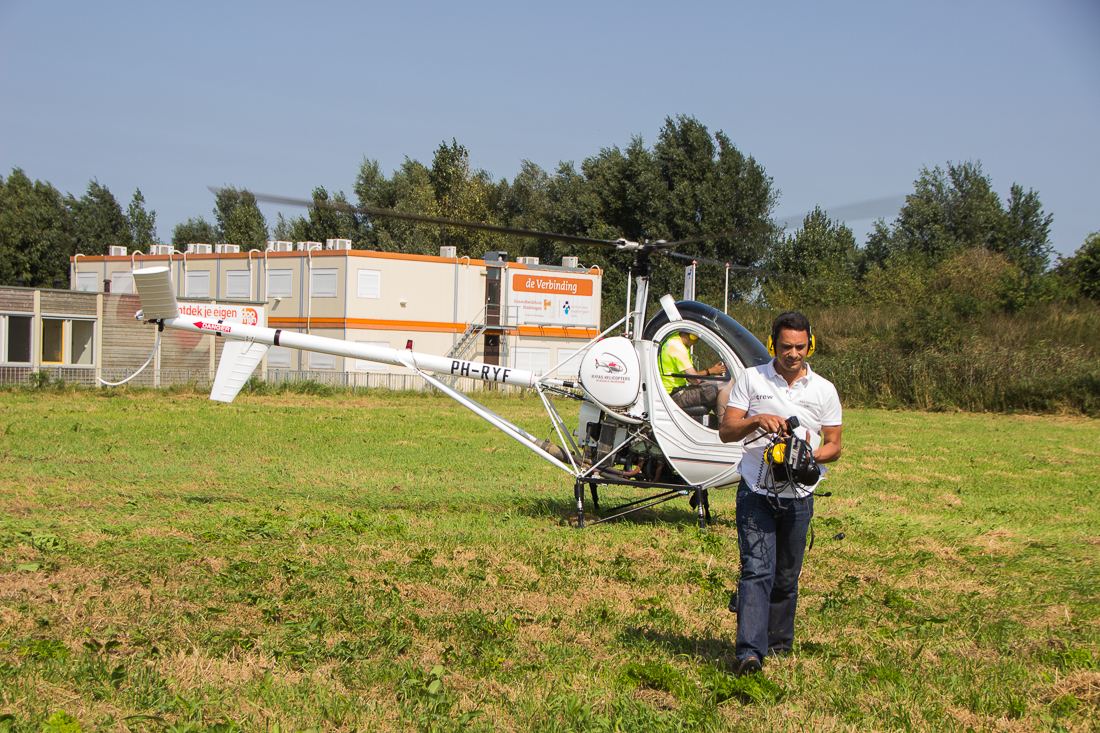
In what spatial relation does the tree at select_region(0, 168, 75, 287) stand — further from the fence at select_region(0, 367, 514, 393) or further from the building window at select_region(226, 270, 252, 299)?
the fence at select_region(0, 367, 514, 393)

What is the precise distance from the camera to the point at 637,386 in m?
9.36

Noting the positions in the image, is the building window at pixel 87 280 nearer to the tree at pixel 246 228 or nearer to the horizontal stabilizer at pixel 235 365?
the tree at pixel 246 228

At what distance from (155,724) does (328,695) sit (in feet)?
2.60

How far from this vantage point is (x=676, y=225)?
54219 mm

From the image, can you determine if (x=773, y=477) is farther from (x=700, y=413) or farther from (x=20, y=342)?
(x=20, y=342)

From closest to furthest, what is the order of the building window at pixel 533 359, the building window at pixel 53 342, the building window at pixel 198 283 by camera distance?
the building window at pixel 53 342 → the building window at pixel 533 359 → the building window at pixel 198 283

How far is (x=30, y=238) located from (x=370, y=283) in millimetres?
36439

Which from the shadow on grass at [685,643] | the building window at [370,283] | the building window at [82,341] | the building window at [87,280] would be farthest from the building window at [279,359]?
the shadow on grass at [685,643]

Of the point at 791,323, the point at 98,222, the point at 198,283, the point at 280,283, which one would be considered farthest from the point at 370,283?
the point at 98,222

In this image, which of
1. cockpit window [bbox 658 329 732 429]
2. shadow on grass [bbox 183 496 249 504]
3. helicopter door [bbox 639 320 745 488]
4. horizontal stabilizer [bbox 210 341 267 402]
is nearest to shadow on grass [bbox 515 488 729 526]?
helicopter door [bbox 639 320 745 488]

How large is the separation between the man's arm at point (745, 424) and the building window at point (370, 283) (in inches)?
1333

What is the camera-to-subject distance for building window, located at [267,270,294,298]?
38.9 meters

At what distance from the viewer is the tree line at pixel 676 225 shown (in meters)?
47.4

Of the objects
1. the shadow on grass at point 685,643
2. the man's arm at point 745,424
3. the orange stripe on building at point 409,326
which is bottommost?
the shadow on grass at point 685,643
